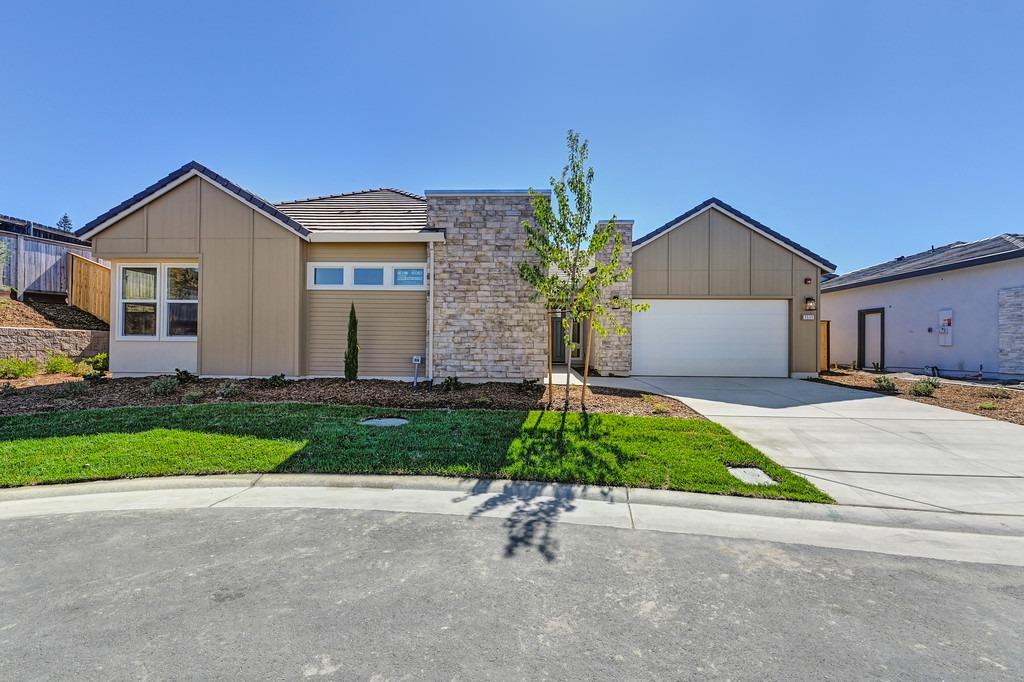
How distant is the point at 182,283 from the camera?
11227 mm

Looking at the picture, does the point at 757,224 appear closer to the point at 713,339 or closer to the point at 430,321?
the point at 713,339

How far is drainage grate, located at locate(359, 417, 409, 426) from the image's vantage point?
7.28 metres

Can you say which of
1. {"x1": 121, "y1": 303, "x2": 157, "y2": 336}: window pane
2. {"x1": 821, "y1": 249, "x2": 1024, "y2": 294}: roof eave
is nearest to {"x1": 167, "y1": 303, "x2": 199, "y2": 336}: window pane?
{"x1": 121, "y1": 303, "x2": 157, "y2": 336}: window pane

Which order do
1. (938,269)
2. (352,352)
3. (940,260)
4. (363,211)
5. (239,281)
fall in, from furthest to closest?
1. (940,260)
2. (938,269)
3. (363,211)
4. (239,281)
5. (352,352)

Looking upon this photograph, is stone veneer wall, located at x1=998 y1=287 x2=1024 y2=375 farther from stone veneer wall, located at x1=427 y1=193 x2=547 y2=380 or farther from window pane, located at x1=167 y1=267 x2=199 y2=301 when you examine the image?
window pane, located at x1=167 y1=267 x2=199 y2=301

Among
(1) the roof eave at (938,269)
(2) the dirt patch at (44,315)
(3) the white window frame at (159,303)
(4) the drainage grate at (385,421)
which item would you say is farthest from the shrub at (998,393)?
(2) the dirt patch at (44,315)

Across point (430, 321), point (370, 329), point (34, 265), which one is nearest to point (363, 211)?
point (370, 329)

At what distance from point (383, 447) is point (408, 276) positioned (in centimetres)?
592

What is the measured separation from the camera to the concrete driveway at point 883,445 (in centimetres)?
480

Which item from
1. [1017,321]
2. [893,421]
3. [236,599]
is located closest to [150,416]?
[236,599]

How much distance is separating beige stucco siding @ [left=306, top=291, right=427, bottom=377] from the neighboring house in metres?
17.0

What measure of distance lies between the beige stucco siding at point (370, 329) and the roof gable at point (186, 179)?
1.72 m

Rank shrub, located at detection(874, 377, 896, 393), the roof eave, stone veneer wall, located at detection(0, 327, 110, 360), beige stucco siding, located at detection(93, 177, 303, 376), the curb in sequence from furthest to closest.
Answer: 1. the roof eave
2. stone veneer wall, located at detection(0, 327, 110, 360)
3. shrub, located at detection(874, 377, 896, 393)
4. beige stucco siding, located at detection(93, 177, 303, 376)
5. the curb

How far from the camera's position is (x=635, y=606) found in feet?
9.23
